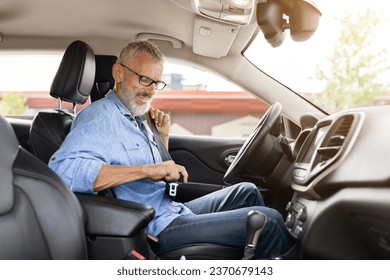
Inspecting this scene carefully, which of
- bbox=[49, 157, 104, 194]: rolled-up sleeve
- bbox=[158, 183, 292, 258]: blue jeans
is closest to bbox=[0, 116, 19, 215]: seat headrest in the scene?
bbox=[49, 157, 104, 194]: rolled-up sleeve

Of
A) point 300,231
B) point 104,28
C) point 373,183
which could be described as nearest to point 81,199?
point 300,231

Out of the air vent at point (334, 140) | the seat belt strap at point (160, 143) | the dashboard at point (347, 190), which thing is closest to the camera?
the dashboard at point (347, 190)

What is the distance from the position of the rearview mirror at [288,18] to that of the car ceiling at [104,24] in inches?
17.2

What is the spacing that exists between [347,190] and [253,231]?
312mm

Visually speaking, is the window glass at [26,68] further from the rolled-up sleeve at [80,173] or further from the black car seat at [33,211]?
the black car seat at [33,211]

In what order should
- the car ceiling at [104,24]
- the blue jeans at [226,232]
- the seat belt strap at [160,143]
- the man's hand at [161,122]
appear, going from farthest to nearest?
the car ceiling at [104,24], the man's hand at [161,122], the seat belt strap at [160,143], the blue jeans at [226,232]

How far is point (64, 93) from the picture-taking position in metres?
2.13

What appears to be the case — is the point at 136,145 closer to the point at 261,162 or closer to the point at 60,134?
the point at 261,162

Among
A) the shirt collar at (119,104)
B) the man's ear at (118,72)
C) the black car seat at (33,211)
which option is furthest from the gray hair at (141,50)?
the black car seat at (33,211)

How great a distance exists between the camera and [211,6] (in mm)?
2129

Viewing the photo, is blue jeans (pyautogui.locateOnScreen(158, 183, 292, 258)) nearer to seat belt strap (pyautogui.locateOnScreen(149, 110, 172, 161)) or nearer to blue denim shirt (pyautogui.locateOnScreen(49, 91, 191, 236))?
blue denim shirt (pyautogui.locateOnScreen(49, 91, 191, 236))

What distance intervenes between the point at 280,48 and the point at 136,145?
73 cm

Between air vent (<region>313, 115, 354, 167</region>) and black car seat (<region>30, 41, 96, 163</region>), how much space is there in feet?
3.63

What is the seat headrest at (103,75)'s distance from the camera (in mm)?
2336
